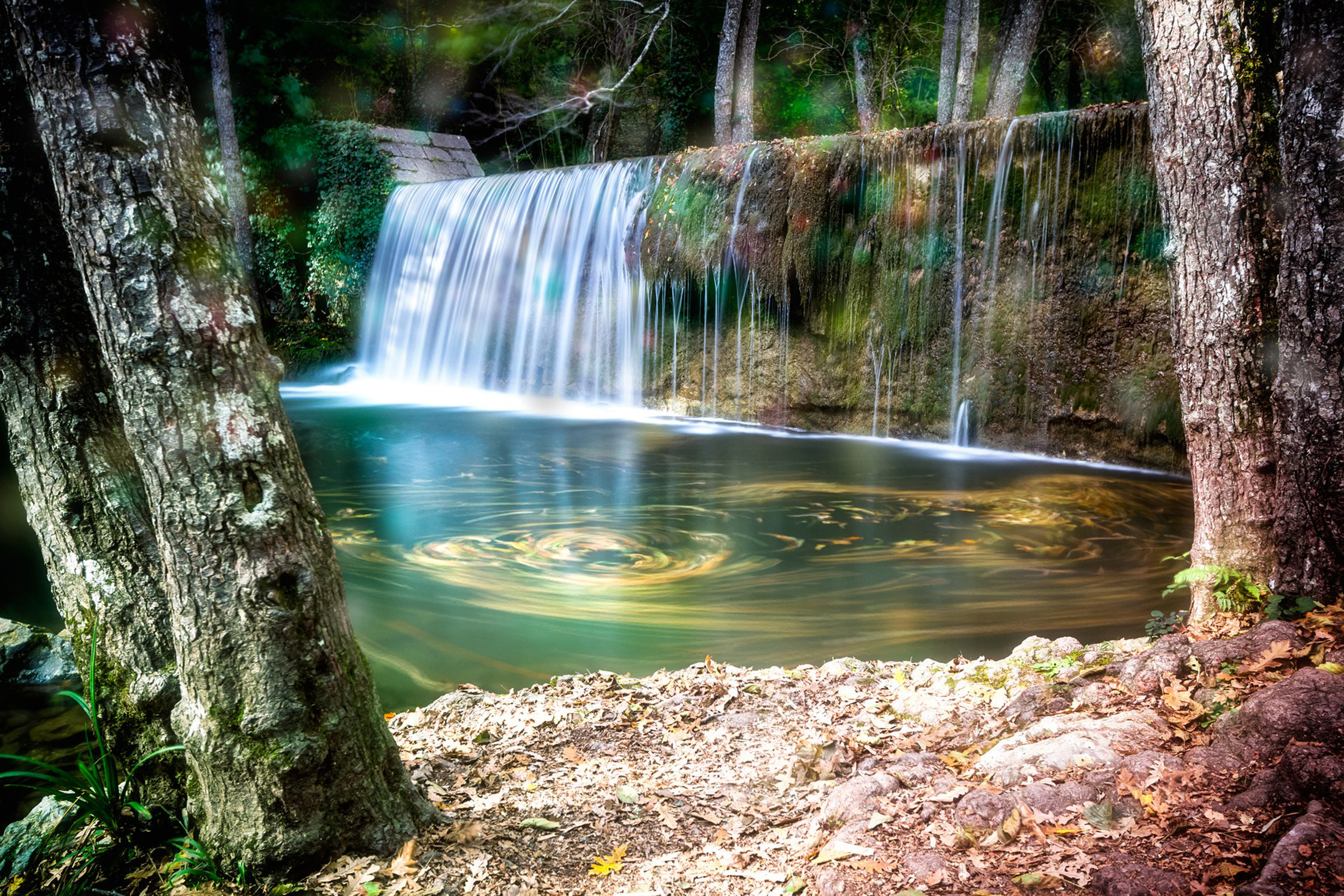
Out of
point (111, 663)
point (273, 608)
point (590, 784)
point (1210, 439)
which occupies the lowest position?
point (590, 784)

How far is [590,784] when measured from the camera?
10.2 ft

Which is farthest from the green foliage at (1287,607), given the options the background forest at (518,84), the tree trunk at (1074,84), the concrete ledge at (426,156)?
the concrete ledge at (426,156)

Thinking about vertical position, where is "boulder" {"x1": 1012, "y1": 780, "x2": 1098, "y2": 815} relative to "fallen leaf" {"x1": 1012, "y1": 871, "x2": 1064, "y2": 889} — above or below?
above

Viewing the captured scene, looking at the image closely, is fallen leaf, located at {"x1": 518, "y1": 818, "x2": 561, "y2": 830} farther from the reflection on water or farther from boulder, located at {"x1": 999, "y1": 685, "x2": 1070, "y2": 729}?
the reflection on water

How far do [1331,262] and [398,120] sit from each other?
86.7ft

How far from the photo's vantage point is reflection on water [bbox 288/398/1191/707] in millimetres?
5309

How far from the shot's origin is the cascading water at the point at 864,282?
29.4 feet

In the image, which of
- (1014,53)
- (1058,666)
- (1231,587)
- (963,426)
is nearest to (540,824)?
(1058,666)

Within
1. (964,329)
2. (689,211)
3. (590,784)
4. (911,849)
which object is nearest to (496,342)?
(689,211)

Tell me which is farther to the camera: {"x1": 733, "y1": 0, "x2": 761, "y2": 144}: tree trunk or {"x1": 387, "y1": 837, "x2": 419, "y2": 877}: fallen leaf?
{"x1": 733, "y1": 0, "x2": 761, "y2": 144}: tree trunk

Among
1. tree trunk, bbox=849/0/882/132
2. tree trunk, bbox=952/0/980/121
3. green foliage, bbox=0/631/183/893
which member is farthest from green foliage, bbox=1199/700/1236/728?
tree trunk, bbox=849/0/882/132

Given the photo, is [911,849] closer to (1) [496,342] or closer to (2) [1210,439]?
(2) [1210,439]

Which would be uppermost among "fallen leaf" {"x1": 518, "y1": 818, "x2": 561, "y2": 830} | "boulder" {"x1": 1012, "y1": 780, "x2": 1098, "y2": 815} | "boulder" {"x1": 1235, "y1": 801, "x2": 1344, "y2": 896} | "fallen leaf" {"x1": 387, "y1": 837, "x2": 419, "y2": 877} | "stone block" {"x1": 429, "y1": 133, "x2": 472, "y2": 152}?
"stone block" {"x1": 429, "y1": 133, "x2": 472, "y2": 152}

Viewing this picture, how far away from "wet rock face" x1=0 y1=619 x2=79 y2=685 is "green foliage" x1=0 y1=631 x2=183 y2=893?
4.97 ft
